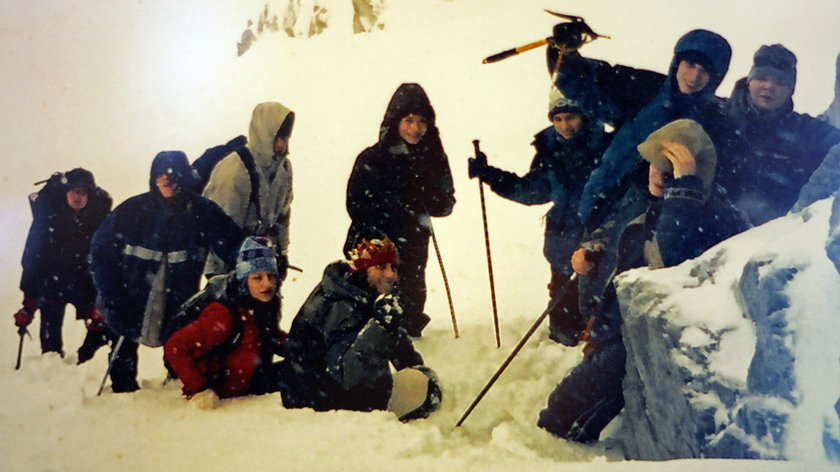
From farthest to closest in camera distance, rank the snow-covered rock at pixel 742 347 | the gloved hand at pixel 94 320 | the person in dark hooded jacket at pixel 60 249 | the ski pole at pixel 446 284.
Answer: the person in dark hooded jacket at pixel 60 249 → the gloved hand at pixel 94 320 → the ski pole at pixel 446 284 → the snow-covered rock at pixel 742 347

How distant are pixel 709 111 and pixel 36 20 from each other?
2940 millimetres

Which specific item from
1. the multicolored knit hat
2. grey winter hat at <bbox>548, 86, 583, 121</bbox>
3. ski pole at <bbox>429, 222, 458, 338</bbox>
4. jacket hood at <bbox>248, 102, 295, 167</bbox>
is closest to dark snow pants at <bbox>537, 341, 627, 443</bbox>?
ski pole at <bbox>429, 222, 458, 338</bbox>

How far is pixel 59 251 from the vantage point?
10.6ft

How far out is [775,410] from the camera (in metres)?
1.89

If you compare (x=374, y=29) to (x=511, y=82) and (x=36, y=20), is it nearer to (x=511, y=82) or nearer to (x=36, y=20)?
(x=511, y=82)

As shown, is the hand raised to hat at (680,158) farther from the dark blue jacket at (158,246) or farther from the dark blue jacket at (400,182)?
the dark blue jacket at (158,246)

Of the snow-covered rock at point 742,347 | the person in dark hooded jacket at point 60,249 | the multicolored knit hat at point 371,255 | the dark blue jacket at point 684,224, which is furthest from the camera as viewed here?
the person in dark hooded jacket at point 60,249

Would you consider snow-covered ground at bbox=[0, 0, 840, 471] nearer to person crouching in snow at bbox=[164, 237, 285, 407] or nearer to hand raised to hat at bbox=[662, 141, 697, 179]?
person crouching in snow at bbox=[164, 237, 285, 407]

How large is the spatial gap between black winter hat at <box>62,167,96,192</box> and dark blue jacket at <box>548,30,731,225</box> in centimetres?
204

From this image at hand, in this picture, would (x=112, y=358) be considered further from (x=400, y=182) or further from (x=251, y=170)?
(x=400, y=182)

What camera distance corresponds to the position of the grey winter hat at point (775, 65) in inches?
102

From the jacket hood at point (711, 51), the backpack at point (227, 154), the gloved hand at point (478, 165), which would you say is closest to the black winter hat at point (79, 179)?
the backpack at point (227, 154)

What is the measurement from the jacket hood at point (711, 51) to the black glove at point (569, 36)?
Answer: 348 millimetres

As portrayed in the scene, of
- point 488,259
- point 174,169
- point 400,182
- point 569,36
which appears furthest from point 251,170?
point 569,36
